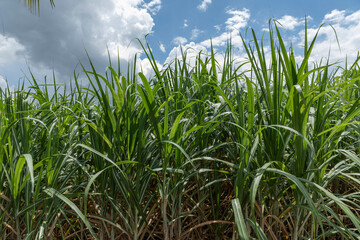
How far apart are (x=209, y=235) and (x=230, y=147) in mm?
368

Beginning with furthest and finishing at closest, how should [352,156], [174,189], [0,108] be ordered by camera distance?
[0,108] → [174,189] → [352,156]

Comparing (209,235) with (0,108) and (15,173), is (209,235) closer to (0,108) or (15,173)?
(15,173)

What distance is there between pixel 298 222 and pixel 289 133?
Result: 275 mm

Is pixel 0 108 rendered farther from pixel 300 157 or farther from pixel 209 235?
pixel 300 157

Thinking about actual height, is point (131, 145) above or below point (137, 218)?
above

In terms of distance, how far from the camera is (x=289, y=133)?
883 mm

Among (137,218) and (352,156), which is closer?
(352,156)

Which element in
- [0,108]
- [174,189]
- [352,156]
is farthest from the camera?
[0,108]

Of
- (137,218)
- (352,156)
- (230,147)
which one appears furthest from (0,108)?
(352,156)

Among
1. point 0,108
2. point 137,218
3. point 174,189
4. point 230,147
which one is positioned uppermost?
point 0,108

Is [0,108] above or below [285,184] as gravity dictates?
above

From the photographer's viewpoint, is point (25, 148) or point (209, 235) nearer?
point (25, 148)

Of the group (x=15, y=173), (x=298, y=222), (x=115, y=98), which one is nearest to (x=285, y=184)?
(x=298, y=222)

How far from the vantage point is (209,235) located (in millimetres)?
1133
